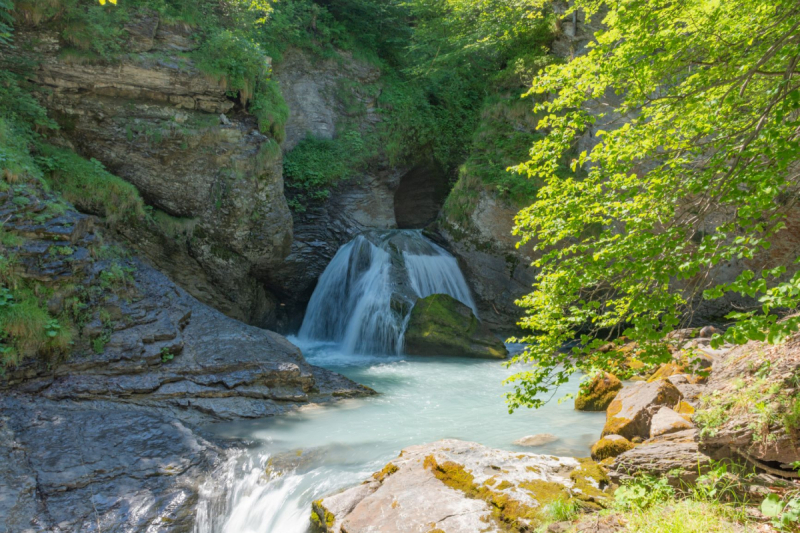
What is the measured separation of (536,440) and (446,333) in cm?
578

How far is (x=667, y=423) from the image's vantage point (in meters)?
4.49

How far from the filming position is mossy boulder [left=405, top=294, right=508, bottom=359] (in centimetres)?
1131

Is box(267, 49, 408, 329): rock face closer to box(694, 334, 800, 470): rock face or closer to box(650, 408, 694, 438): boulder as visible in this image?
box(650, 408, 694, 438): boulder

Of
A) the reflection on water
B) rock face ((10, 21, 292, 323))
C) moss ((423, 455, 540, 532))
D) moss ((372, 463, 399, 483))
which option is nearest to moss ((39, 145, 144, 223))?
rock face ((10, 21, 292, 323))

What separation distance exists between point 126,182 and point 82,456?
21.5 ft

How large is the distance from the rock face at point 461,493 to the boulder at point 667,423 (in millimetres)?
747

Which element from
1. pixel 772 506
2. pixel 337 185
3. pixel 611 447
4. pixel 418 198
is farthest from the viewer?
pixel 418 198

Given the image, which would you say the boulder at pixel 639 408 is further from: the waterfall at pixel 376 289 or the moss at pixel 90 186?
the moss at pixel 90 186

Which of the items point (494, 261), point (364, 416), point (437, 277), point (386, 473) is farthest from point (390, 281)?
point (386, 473)

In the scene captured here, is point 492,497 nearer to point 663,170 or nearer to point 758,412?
point 758,412

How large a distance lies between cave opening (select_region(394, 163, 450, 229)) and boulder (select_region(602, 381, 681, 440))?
13.1 metres

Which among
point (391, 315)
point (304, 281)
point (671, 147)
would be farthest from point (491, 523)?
point (304, 281)

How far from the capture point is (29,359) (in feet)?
20.8

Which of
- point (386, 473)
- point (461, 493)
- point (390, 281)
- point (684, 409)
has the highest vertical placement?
point (390, 281)
